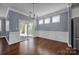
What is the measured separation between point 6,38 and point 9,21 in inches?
13.3

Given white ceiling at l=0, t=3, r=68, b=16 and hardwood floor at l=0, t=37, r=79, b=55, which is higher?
white ceiling at l=0, t=3, r=68, b=16

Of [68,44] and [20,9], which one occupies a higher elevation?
[20,9]

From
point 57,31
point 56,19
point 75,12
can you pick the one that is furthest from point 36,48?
point 75,12

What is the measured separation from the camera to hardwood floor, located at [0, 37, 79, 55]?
200 centimetres

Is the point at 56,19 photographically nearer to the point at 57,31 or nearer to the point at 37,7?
the point at 57,31

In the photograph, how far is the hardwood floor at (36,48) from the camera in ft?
6.57

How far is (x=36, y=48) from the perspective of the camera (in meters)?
2.02

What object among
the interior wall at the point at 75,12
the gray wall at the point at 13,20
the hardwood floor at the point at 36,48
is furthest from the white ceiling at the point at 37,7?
the hardwood floor at the point at 36,48

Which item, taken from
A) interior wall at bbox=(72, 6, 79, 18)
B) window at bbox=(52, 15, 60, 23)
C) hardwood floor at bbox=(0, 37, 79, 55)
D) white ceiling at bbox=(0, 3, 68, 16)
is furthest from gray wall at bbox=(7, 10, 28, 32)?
interior wall at bbox=(72, 6, 79, 18)

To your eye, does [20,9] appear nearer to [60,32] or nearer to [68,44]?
[60,32]

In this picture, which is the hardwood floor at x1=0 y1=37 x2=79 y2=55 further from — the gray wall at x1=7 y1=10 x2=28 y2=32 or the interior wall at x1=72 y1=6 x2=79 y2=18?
the interior wall at x1=72 y1=6 x2=79 y2=18

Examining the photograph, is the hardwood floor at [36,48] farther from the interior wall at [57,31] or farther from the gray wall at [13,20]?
the gray wall at [13,20]

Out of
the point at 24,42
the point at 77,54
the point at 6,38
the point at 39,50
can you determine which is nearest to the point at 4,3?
the point at 6,38

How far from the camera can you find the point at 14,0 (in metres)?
2.04
